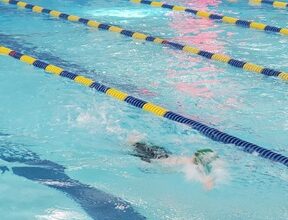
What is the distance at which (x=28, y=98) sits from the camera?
238 inches

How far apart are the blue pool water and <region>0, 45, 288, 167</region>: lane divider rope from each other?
68 millimetres

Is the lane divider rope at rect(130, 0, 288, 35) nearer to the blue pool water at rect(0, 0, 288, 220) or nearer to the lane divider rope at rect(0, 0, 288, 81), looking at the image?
the blue pool water at rect(0, 0, 288, 220)

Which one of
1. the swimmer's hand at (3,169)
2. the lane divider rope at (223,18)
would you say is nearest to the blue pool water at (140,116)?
the swimmer's hand at (3,169)

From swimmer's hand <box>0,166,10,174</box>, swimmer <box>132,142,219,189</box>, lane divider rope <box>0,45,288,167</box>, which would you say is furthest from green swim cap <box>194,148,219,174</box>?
swimmer's hand <box>0,166,10,174</box>

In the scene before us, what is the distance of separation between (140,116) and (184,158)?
1.06 meters

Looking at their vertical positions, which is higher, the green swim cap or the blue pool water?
the green swim cap

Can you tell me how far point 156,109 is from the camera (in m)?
5.64

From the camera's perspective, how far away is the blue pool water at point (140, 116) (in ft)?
13.2

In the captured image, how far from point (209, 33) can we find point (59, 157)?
190 inches

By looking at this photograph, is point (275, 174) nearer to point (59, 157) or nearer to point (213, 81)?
point (59, 157)

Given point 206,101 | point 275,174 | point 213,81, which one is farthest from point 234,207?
point 213,81

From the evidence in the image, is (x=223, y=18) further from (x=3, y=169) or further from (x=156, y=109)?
(x=3, y=169)

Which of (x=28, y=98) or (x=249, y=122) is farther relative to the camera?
(x=28, y=98)

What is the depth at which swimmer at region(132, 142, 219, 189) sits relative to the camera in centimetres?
443
